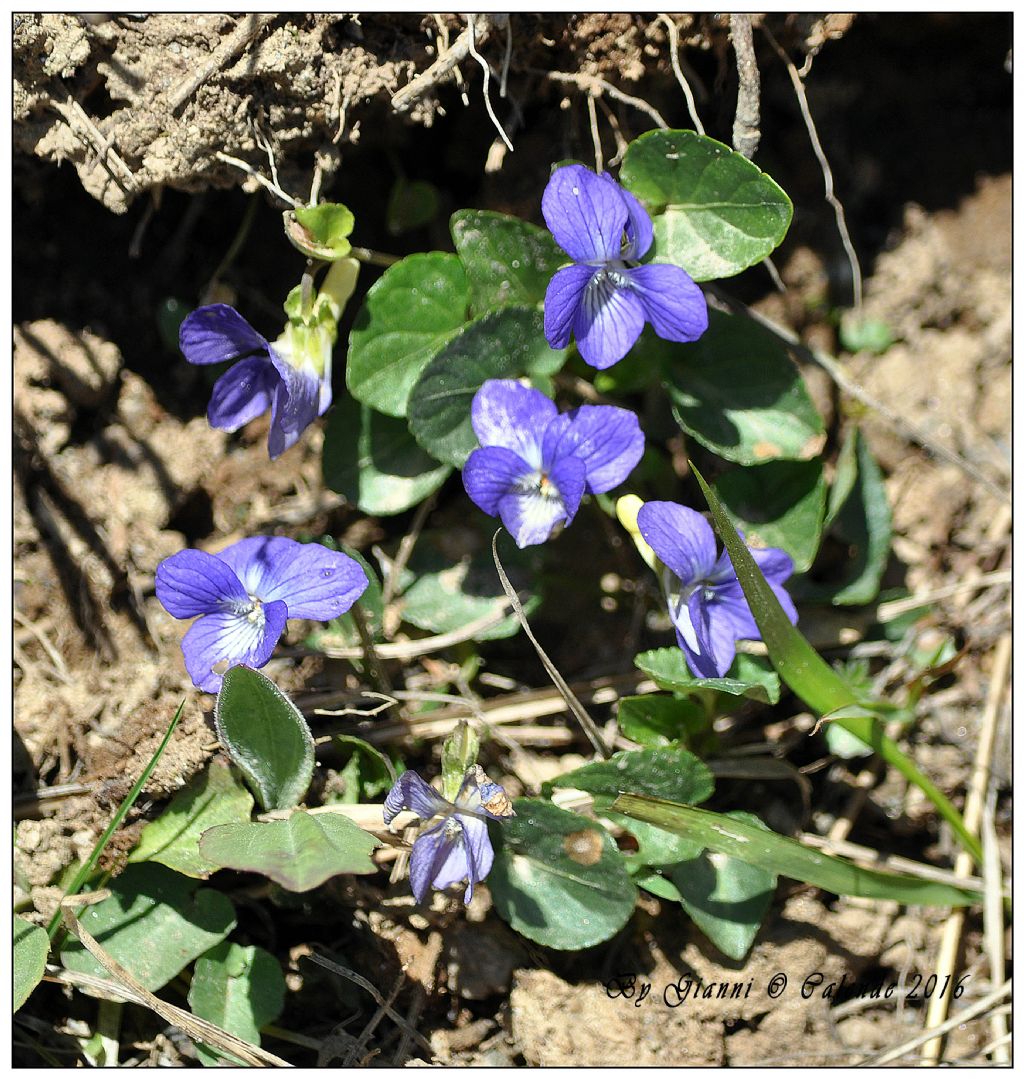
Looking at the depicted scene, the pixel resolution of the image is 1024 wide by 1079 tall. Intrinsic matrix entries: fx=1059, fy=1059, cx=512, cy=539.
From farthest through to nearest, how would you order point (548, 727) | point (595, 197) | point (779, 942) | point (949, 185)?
point (949, 185)
point (548, 727)
point (779, 942)
point (595, 197)

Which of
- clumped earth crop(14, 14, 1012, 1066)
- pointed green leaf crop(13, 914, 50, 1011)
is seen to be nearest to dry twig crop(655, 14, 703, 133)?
clumped earth crop(14, 14, 1012, 1066)

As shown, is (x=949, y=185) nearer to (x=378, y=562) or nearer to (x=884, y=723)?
(x=884, y=723)

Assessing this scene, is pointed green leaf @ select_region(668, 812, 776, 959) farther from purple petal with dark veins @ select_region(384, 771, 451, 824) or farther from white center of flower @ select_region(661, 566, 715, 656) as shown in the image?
purple petal with dark veins @ select_region(384, 771, 451, 824)

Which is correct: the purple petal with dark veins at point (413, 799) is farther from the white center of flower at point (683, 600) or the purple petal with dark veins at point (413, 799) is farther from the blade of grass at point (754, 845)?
the white center of flower at point (683, 600)

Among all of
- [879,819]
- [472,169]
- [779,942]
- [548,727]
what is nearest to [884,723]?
[879,819]

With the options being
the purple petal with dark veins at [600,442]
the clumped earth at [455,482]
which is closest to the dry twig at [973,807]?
the clumped earth at [455,482]
